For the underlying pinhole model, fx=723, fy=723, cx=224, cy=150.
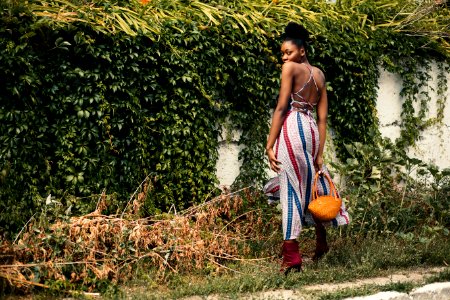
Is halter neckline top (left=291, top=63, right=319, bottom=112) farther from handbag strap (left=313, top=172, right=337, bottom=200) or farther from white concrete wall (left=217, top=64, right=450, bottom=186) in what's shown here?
white concrete wall (left=217, top=64, right=450, bottom=186)

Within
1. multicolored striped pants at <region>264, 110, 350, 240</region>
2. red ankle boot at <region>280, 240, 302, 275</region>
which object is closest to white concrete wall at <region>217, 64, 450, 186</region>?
multicolored striped pants at <region>264, 110, 350, 240</region>

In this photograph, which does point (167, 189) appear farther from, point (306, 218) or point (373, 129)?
point (373, 129)

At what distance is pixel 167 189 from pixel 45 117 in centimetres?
139

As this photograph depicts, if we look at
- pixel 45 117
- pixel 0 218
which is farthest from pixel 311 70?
pixel 0 218

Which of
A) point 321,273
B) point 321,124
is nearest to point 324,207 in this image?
point 321,273

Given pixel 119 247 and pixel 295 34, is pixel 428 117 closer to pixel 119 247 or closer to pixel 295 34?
pixel 295 34

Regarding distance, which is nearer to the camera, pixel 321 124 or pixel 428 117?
pixel 321 124

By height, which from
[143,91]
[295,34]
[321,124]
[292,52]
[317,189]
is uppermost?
[295,34]

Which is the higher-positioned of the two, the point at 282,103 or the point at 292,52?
the point at 292,52

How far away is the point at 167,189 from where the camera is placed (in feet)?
22.6

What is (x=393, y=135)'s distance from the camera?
9141mm

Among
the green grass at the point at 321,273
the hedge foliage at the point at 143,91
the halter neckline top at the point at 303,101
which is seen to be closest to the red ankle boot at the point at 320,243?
the green grass at the point at 321,273

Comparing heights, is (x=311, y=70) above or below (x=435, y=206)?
above

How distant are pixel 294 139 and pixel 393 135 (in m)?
3.49
